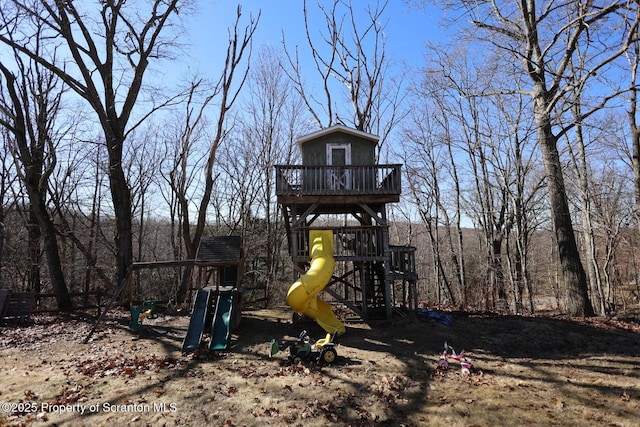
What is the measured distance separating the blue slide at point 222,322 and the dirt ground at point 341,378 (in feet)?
1.18

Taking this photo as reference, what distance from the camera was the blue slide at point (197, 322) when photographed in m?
8.60

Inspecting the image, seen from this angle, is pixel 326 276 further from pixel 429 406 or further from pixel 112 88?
pixel 112 88

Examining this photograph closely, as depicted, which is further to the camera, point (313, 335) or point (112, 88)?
point (112, 88)

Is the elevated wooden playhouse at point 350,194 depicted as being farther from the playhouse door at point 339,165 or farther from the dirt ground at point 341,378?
the dirt ground at point 341,378

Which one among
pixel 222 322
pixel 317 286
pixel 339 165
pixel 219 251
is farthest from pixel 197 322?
pixel 339 165

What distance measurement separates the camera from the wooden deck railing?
38.0ft

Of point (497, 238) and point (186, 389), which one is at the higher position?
point (497, 238)

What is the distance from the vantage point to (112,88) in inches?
562

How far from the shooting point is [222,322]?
31.0ft

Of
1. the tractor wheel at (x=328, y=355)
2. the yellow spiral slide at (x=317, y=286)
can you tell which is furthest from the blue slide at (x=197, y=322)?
the tractor wheel at (x=328, y=355)

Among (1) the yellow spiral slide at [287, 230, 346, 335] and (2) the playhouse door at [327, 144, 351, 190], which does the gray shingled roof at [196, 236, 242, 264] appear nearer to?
(1) the yellow spiral slide at [287, 230, 346, 335]

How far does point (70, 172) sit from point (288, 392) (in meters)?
20.8

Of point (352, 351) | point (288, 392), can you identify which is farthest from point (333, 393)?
point (352, 351)

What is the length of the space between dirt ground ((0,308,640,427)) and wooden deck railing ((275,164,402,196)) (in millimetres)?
4419
